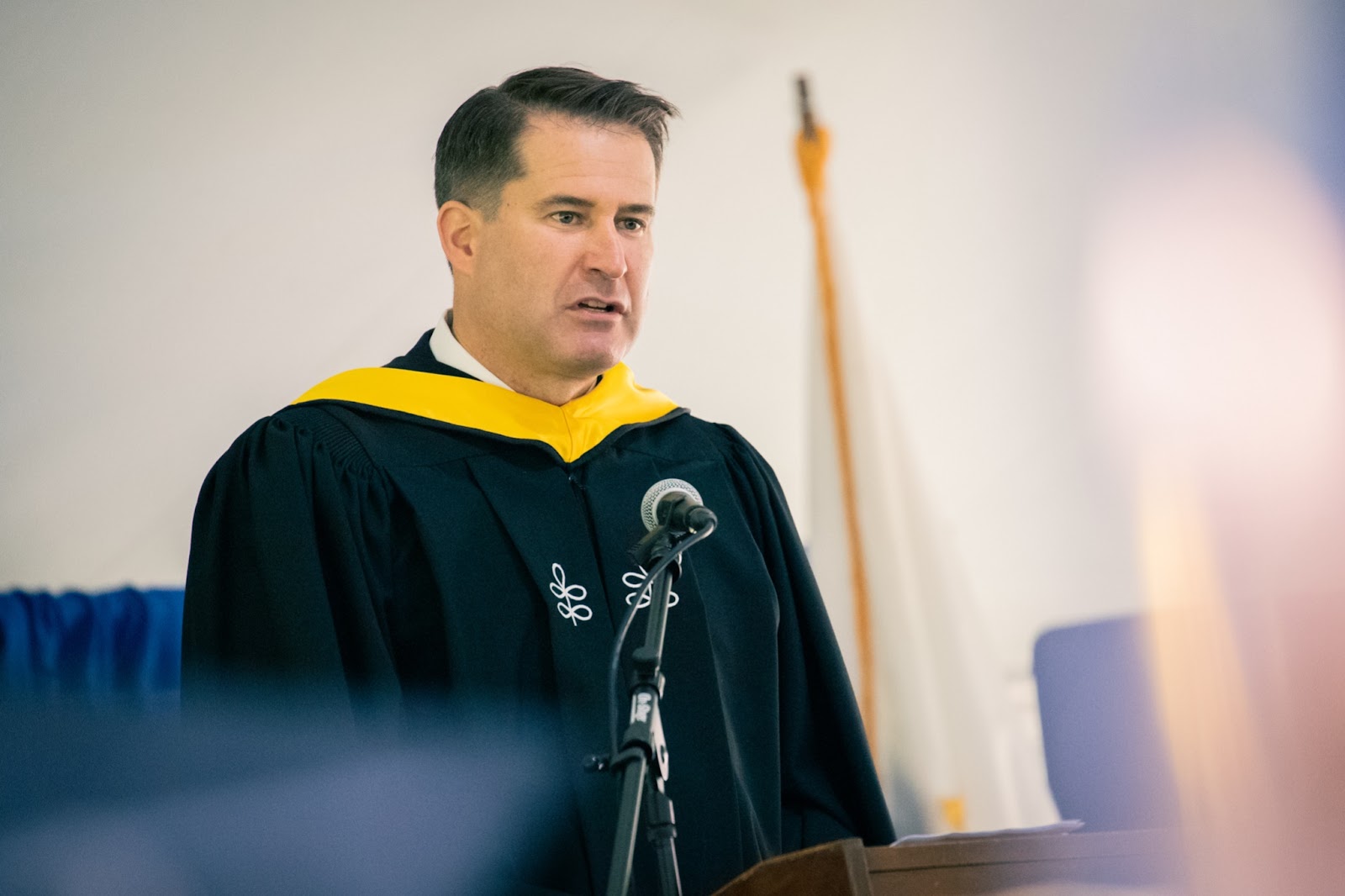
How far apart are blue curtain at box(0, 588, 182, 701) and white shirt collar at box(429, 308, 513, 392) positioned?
1115 mm

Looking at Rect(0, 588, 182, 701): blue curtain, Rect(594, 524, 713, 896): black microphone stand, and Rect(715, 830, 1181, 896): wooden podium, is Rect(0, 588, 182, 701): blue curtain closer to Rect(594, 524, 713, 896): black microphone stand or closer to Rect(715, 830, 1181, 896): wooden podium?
Rect(594, 524, 713, 896): black microphone stand

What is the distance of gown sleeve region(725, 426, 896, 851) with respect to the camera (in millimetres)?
2240

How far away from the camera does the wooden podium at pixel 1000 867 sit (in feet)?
4.33

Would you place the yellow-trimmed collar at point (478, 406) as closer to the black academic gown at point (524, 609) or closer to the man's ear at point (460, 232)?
the black academic gown at point (524, 609)

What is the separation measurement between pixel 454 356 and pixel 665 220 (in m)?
1.57

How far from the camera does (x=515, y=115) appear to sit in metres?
2.29

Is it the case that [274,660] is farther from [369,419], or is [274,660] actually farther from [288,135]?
[288,135]

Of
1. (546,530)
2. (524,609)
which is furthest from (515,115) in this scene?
(524,609)

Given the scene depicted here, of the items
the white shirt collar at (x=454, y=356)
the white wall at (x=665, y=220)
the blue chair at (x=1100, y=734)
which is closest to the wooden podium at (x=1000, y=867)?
the white shirt collar at (x=454, y=356)

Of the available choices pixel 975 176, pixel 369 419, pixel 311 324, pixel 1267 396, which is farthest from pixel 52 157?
pixel 1267 396

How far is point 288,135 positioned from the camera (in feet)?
11.2

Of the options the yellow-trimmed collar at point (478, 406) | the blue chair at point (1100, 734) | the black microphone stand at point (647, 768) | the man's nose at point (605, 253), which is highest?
the man's nose at point (605, 253)

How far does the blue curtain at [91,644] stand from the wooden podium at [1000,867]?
6.64 feet

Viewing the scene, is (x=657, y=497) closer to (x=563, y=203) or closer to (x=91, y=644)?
(x=563, y=203)
